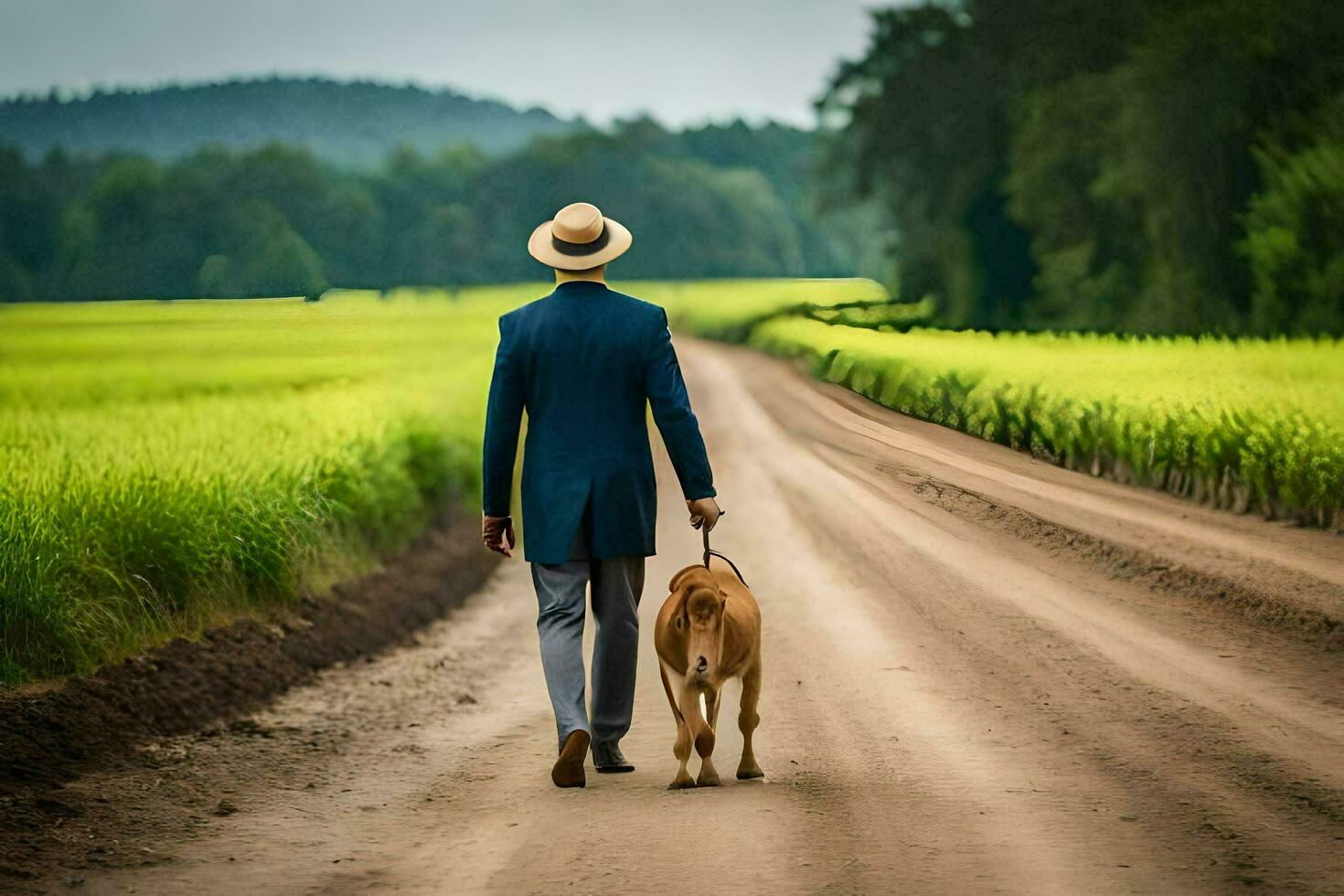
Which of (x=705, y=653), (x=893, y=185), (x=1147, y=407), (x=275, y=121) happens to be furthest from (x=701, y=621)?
(x=275, y=121)

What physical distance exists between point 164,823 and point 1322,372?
462 centimetres

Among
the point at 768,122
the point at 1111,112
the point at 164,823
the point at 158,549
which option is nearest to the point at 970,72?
the point at 1111,112

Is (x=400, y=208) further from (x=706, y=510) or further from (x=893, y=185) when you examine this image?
(x=706, y=510)

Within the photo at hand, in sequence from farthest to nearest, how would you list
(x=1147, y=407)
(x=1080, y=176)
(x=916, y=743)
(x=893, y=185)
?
(x=893, y=185), (x=1080, y=176), (x=1147, y=407), (x=916, y=743)

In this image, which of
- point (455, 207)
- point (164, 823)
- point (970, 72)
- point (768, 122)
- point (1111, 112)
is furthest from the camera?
point (455, 207)

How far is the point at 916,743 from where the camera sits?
561cm

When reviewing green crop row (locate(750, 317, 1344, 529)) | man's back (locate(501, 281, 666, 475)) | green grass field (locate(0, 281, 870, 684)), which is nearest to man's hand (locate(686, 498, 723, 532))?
man's back (locate(501, 281, 666, 475))

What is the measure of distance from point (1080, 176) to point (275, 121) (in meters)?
10.9

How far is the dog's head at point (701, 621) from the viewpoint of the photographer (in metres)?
4.88

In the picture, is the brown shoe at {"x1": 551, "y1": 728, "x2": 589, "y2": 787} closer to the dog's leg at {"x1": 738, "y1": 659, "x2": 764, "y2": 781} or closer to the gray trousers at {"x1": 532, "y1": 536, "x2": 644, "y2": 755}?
the gray trousers at {"x1": 532, "y1": 536, "x2": 644, "y2": 755}

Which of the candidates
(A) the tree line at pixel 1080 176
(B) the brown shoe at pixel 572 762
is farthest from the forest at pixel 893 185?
(B) the brown shoe at pixel 572 762

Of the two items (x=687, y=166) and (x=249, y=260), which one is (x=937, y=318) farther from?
(x=687, y=166)

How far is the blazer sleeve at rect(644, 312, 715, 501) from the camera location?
5090 mm

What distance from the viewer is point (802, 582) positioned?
6648 millimetres
